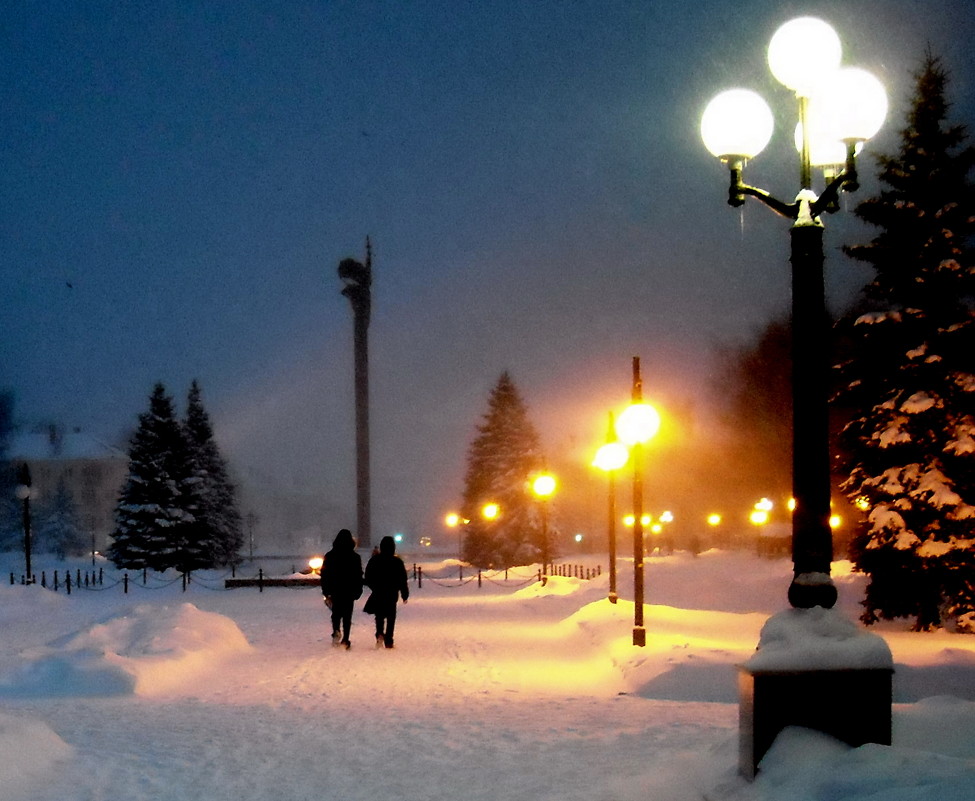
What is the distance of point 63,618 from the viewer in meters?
28.0

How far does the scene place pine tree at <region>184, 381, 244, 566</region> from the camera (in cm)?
5756

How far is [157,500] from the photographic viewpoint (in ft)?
180

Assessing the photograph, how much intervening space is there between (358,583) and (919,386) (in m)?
11.3

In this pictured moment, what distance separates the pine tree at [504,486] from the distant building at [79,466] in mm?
73364

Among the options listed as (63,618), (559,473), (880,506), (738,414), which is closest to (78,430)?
(559,473)

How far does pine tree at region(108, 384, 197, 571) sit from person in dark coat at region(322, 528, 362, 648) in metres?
38.3

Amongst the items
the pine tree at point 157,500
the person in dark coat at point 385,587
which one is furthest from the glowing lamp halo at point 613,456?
the pine tree at point 157,500

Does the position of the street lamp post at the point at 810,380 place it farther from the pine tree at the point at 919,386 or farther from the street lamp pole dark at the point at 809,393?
the pine tree at the point at 919,386

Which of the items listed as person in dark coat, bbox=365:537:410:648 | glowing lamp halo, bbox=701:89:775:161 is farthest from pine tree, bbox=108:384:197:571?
glowing lamp halo, bbox=701:89:775:161

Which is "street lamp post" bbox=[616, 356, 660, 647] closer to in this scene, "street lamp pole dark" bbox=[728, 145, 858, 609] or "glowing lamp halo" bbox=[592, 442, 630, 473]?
"glowing lamp halo" bbox=[592, 442, 630, 473]

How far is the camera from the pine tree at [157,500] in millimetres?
53906

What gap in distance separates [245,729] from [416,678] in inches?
158

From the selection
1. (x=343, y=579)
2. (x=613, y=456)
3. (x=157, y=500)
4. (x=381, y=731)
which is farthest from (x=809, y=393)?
(x=157, y=500)

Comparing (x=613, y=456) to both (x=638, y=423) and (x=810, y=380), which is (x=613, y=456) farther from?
(x=810, y=380)
